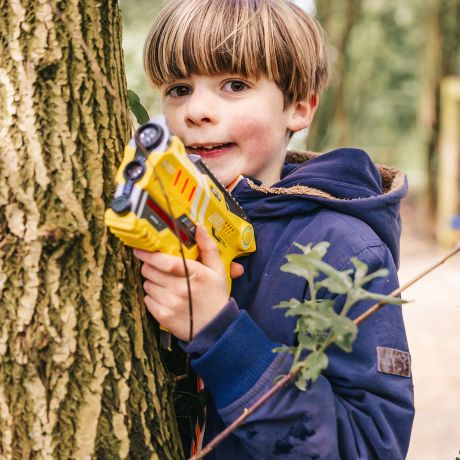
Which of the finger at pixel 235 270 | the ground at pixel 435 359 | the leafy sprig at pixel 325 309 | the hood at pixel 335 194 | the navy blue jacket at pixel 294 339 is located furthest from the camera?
the ground at pixel 435 359

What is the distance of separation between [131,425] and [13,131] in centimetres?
67

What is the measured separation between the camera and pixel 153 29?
1973 millimetres

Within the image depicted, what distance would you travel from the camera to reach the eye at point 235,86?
1822 mm

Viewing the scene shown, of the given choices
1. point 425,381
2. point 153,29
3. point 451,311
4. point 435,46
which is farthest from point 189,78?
point 435,46

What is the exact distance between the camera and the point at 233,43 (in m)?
1.80

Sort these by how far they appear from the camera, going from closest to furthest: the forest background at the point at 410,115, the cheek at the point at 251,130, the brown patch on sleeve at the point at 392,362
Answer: the brown patch on sleeve at the point at 392,362 → the cheek at the point at 251,130 → the forest background at the point at 410,115

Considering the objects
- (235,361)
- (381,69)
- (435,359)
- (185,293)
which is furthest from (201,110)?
(381,69)

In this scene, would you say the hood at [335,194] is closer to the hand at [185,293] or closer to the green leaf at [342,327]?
the hand at [185,293]

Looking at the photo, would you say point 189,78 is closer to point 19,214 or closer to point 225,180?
point 225,180

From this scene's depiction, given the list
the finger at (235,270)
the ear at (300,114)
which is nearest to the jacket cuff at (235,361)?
the finger at (235,270)

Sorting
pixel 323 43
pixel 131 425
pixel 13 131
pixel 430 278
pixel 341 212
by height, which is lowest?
pixel 430 278

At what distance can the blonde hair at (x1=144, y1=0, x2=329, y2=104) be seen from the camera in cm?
180

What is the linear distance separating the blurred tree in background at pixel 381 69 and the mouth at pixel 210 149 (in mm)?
5753

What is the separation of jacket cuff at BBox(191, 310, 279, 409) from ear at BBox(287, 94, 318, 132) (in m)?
0.88
